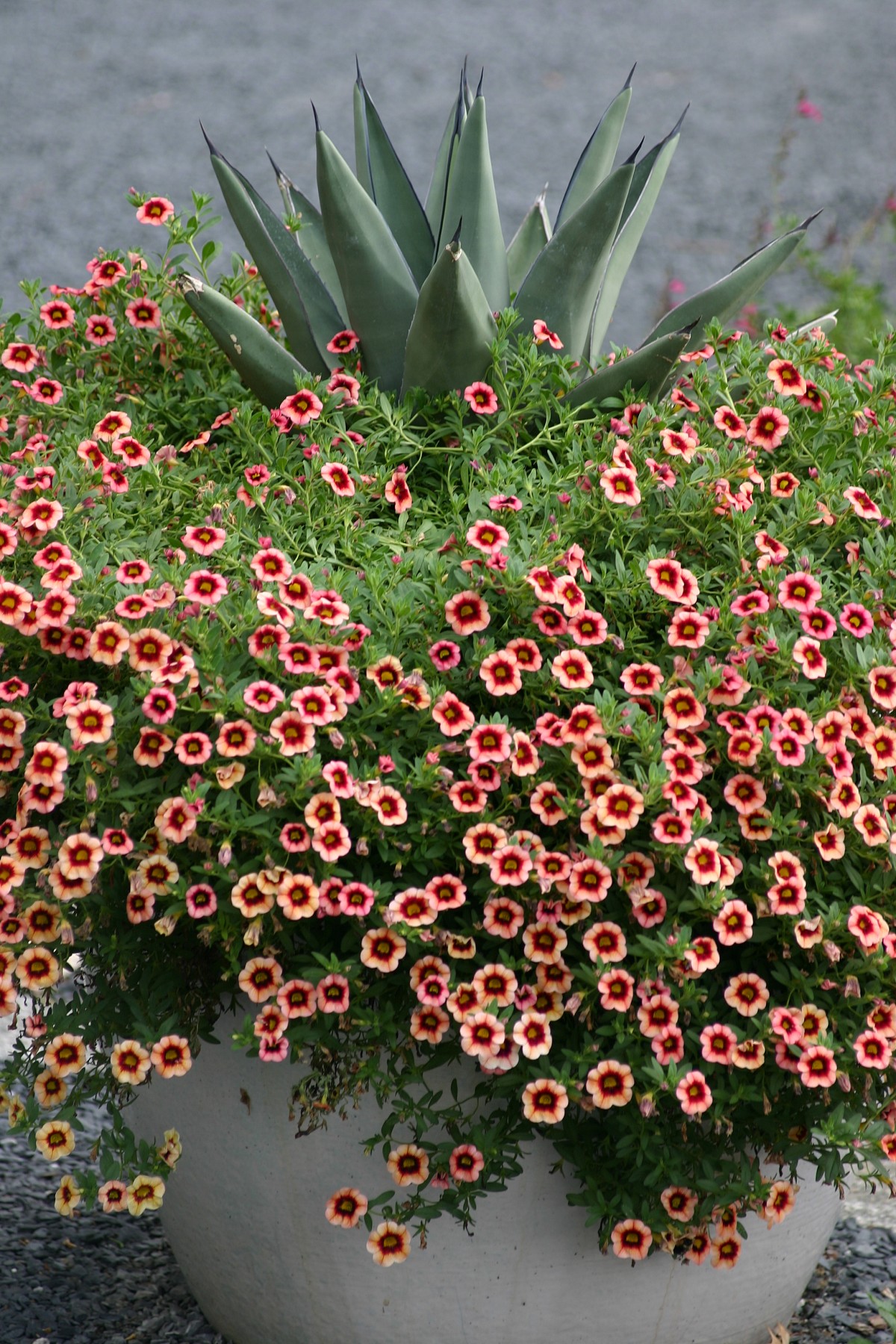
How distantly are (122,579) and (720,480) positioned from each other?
0.87m

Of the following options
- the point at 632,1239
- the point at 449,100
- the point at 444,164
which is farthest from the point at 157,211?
the point at 449,100

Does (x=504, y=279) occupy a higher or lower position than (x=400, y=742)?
higher

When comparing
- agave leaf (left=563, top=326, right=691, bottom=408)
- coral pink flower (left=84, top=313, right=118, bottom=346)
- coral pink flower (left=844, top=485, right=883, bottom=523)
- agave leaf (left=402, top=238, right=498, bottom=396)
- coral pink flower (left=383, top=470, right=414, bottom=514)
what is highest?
Answer: coral pink flower (left=84, top=313, right=118, bottom=346)

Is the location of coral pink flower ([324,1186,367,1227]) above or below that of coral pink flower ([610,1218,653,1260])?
above

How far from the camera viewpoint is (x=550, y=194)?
7816mm

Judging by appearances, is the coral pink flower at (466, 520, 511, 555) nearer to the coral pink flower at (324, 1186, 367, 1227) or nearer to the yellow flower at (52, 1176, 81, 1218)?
the coral pink flower at (324, 1186, 367, 1227)

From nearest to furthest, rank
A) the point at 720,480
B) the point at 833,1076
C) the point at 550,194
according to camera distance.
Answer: the point at 833,1076 < the point at 720,480 < the point at 550,194

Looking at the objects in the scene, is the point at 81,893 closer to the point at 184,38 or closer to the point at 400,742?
the point at 400,742

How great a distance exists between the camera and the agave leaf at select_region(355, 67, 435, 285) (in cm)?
257

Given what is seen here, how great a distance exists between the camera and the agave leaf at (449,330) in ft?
7.13

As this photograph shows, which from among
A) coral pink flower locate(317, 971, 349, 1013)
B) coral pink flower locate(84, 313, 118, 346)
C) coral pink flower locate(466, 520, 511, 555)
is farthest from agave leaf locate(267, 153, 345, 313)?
coral pink flower locate(317, 971, 349, 1013)

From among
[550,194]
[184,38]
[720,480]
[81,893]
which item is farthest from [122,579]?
[184,38]

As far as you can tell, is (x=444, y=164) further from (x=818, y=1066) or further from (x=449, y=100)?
(x=449, y=100)

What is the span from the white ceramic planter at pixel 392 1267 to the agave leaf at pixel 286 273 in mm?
1265
